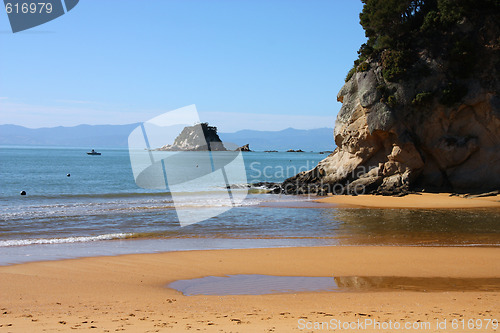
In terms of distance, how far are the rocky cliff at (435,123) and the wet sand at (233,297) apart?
58.7 ft

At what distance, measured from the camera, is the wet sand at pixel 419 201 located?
26.6 m

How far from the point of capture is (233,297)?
9398mm

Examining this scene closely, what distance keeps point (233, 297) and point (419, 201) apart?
72.0ft

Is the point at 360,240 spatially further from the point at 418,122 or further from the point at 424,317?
the point at 418,122

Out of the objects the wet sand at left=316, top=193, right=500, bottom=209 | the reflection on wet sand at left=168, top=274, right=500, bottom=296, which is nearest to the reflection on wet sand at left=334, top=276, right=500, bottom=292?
the reflection on wet sand at left=168, top=274, right=500, bottom=296

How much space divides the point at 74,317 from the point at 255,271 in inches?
209

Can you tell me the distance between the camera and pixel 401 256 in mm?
13492

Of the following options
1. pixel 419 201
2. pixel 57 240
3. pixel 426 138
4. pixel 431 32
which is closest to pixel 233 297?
pixel 57 240

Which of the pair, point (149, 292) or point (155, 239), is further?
point (155, 239)

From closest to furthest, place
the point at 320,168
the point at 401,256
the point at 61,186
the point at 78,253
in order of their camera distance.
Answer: the point at 401,256 → the point at 78,253 → the point at 320,168 → the point at 61,186

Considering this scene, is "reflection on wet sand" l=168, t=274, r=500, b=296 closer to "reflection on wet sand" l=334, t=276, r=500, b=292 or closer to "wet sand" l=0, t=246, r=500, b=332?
"reflection on wet sand" l=334, t=276, r=500, b=292

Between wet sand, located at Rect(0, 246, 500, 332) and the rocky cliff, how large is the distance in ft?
58.7

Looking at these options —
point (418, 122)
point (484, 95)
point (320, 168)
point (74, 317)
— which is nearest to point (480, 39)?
point (484, 95)

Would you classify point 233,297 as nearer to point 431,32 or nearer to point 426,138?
point 426,138
